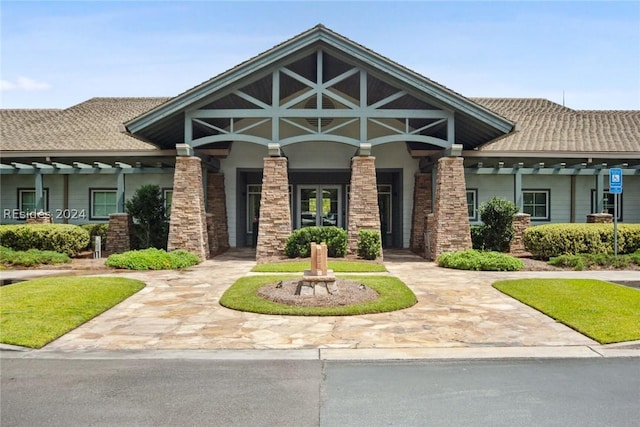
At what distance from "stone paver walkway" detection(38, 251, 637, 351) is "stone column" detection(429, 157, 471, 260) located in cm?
521

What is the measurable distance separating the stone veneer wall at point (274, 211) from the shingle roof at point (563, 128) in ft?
26.3

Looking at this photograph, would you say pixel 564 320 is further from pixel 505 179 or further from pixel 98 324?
pixel 505 179

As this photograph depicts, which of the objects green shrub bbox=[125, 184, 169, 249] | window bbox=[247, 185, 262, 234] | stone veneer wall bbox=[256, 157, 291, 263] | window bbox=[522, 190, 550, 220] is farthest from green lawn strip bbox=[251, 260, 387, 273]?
window bbox=[522, 190, 550, 220]

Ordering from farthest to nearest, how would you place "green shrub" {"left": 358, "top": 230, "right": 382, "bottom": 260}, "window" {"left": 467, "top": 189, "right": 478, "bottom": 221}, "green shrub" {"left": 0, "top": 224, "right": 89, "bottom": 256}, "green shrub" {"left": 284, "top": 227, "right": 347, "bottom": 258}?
"window" {"left": 467, "top": 189, "right": 478, "bottom": 221} < "green shrub" {"left": 0, "top": 224, "right": 89, "bottom": 256} < "green shrub" {"left": 284, "top": 227, "right": 347, "bottom": 258} < "green shrub" {"left": 358, "top": 230, "right": 382, "bottom": 260}

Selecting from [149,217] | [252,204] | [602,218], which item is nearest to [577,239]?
[602,218]

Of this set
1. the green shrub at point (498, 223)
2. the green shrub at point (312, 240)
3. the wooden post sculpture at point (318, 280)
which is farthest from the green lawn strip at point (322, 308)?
the green shrub at point (498, 223)

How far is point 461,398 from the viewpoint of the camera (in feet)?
16.5

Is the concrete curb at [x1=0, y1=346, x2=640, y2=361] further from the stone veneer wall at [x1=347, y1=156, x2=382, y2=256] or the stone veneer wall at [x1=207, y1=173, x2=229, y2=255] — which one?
the stone veneer wall at [x1=207, y1=173, x2=229, y2=255]

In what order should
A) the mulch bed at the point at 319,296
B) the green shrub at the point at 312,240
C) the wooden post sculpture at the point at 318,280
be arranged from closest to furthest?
the mulch bed at the point at 319,296
the wooden post sculpture at the point at 318,280
the green shrub at the point at 312,240

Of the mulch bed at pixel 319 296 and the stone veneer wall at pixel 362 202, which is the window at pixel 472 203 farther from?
the mulch bed at pixel 319 296

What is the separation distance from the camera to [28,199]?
21.8 meters

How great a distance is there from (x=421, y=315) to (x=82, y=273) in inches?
375

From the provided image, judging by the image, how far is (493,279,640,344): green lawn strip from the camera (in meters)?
7.50

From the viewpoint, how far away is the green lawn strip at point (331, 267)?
13.6 metres
